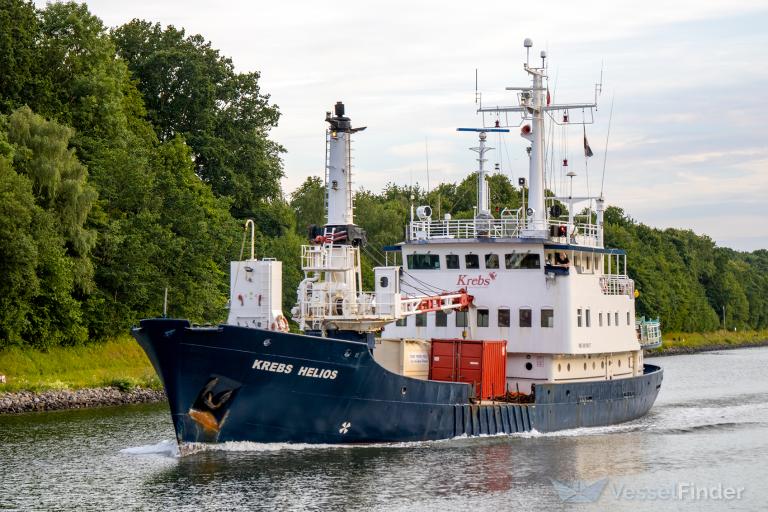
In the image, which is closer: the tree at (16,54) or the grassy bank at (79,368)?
the grassy bank at (79,368)

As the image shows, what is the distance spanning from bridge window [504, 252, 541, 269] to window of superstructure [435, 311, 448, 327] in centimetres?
299

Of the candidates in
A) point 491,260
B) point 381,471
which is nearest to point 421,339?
point 491,260

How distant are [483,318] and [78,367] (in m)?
25.2

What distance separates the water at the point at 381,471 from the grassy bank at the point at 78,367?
902 cm

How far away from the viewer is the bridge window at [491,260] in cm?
4591

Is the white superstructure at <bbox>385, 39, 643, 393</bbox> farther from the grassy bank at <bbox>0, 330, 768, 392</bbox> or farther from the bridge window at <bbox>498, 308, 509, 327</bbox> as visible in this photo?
the grassy bank at <bbox>0, 330, 768, 392</bbox>

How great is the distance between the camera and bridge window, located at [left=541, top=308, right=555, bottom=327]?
45688 mm

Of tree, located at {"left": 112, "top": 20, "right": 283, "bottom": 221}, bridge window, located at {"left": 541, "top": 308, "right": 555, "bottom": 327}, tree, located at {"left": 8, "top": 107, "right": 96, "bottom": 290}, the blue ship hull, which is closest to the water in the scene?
the blue ship hull

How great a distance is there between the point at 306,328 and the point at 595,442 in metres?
11.6

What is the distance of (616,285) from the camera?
5297 cm

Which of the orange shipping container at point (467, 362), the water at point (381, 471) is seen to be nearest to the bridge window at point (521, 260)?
the orange shipping container at point (467, 362)

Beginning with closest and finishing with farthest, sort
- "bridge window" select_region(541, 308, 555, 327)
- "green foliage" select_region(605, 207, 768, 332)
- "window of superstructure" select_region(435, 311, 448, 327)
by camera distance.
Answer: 1. "bridge window" select_region(541, 308, 555, 327)
2. "window of superstructure" select_region(435, 311, 448, 327)
3. "green foliage" select_region(605, 207, 768, 332)
